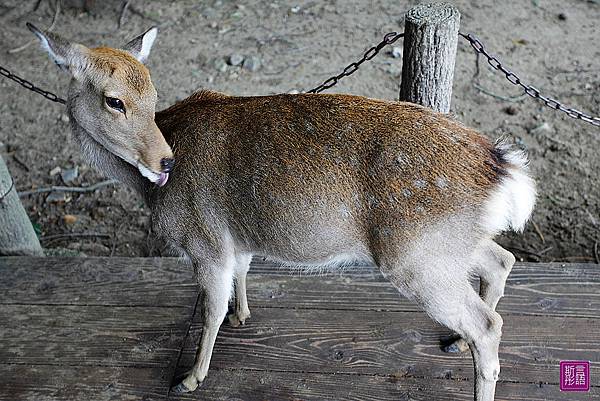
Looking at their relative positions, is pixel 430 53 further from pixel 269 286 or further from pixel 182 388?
pixel 182 388

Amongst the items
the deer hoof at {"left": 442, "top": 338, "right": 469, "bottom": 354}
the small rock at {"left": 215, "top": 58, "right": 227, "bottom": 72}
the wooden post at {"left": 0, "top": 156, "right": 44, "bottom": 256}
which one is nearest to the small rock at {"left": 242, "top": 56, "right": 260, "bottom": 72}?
the small rock at {"left": 215, "top": 58, "right": 227, "bottom": 72}

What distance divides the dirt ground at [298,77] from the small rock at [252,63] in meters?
0.03


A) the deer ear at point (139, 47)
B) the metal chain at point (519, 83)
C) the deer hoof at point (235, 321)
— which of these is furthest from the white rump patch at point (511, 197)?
the deer ear at point (139, 47)

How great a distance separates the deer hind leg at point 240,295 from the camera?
3170 millimetres

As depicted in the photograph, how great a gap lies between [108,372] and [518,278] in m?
2.27

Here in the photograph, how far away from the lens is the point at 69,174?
5.46m

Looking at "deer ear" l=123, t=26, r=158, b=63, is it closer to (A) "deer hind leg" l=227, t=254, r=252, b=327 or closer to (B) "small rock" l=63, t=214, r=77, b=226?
(A) "deer hind leg" l=227, t=254, r=252, b=327

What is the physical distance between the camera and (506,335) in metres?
3.17

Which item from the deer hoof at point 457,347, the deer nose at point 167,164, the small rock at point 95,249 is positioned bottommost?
the small rock at point 95,249

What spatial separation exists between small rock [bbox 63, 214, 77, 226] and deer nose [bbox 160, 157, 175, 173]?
268 cm

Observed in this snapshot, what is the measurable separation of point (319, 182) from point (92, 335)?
65.4 inches

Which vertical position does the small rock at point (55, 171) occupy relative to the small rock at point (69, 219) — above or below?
above

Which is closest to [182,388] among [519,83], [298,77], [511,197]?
[511,197]

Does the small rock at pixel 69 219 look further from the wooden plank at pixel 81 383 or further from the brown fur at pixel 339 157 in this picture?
the brown fur at pixel 339 157
